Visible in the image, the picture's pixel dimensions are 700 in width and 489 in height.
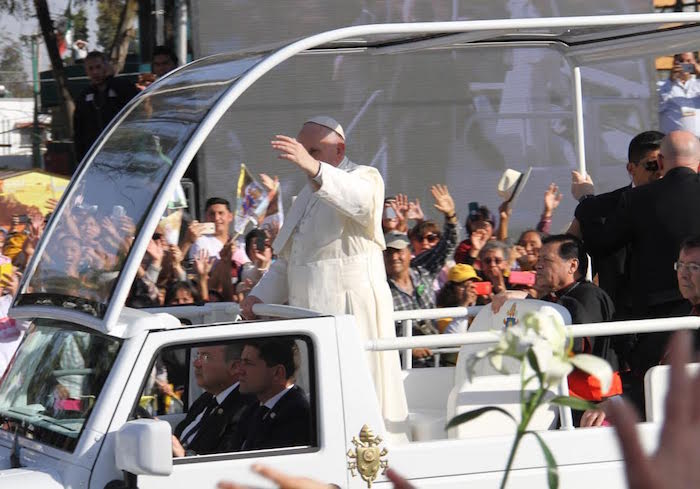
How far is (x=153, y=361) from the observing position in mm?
3717

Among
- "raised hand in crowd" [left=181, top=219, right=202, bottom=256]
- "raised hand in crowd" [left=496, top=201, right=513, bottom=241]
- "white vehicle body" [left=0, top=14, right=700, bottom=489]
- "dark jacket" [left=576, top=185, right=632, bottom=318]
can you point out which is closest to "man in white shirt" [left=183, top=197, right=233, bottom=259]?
"raised hand in crowd" [left=181, top=219, right=202, bottom=256]

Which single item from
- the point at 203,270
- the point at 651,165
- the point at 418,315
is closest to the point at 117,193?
the point at 418,315

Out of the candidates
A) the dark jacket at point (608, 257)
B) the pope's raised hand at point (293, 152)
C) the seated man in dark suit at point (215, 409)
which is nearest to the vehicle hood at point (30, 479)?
the seated man in dark suit at point (215, 409)

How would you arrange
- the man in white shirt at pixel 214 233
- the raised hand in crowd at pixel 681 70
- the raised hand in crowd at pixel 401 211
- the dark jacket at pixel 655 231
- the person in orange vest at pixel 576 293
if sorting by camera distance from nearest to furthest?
the person in orange vest at pixel 576 293
the dark jacket at pixel 655 231
the man in white shirt at pixel 214 233
the raised hand in crowd at pixel 401 211
the raised hand in crowd at pixel 681 70

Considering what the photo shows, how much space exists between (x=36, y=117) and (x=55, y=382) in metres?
5.79

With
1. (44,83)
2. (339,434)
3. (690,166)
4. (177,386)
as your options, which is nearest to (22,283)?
(177,386)

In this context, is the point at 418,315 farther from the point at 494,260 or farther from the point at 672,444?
the point at 672,444

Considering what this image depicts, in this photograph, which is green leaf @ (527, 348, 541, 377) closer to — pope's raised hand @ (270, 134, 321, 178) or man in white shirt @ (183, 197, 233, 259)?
pope's raised hand @ (270, 134, 321, 178)

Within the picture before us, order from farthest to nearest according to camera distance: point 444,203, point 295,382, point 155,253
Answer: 1. point 444,203
2. point 155,253
3. point 295,382

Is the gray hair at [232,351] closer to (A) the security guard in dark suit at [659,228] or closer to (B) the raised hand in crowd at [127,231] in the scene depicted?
(B) the raised hand in crowd at [127,231]

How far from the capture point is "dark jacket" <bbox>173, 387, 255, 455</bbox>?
12.8 ft

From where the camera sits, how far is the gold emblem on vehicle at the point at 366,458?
3.73 meters

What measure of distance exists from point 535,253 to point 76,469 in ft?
15.7

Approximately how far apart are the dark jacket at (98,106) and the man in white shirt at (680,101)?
4.77 m
